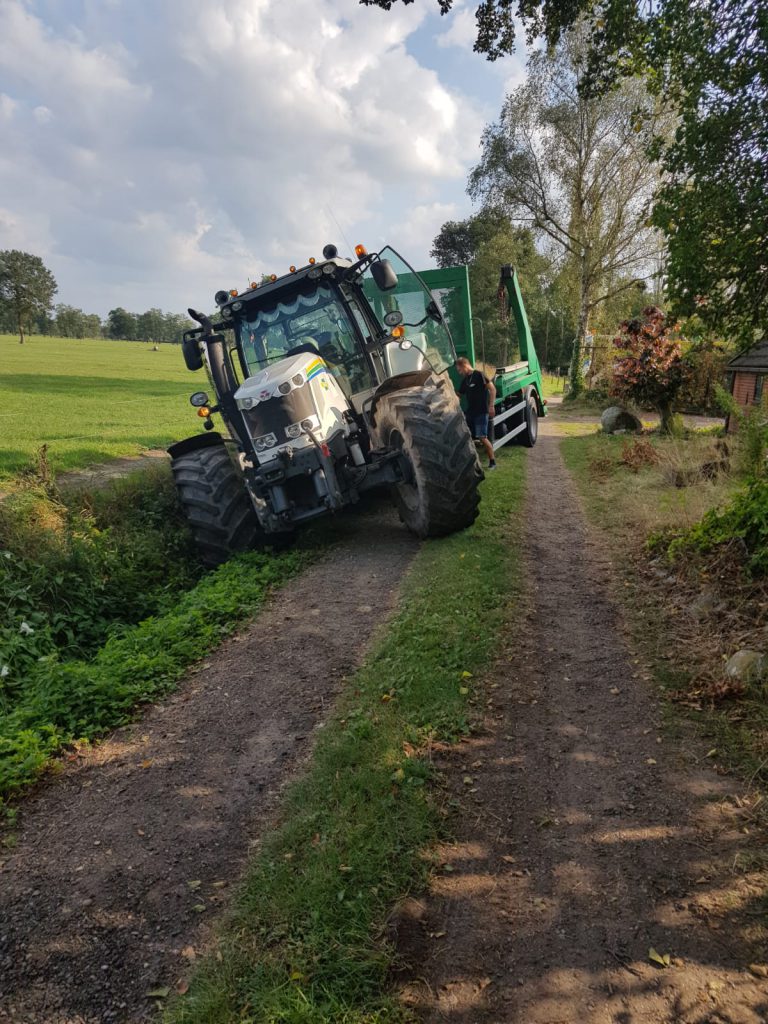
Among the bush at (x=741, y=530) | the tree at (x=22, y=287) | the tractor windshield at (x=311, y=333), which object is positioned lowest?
the bush at (x=741, y=530)

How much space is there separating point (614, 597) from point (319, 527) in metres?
3.95

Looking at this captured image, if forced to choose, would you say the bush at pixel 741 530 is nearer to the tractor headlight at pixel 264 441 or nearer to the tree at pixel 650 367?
the tractor headlight at pixel 264 441

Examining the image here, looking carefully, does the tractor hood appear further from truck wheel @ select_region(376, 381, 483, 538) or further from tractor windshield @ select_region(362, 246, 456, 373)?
tractor windshield @ select_region(362, 246, 456, 373)

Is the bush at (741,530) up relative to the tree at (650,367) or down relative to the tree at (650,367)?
down

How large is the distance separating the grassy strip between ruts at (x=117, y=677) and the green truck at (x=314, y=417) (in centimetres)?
100

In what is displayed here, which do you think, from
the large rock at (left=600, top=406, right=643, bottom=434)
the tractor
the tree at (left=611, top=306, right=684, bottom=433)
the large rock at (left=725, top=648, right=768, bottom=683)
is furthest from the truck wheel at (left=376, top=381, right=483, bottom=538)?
the large rock at (left=600, top=406, right=643, bottom=434)

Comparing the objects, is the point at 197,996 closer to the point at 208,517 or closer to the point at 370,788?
the point at 370,788

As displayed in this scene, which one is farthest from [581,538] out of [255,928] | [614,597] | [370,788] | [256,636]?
[255,928]

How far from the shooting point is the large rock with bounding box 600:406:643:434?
50.1ft

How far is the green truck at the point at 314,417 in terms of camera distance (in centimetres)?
679

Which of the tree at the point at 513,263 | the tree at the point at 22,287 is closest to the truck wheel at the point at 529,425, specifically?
the tree at the point at 513,263

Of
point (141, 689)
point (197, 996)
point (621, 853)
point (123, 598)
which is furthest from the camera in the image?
point (123, 598)

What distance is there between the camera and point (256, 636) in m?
5.62

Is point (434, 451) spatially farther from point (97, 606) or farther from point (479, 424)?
point (479, 424)
